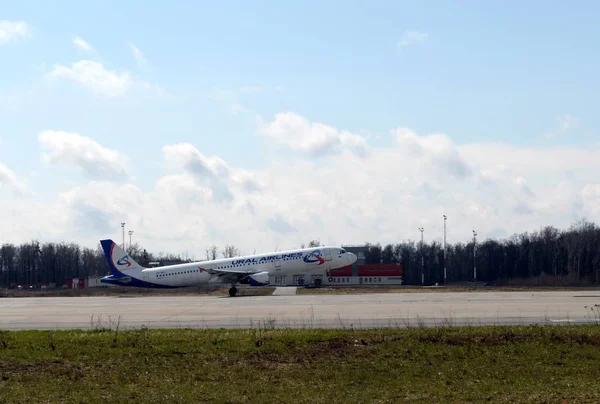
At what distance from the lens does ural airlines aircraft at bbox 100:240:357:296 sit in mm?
60844

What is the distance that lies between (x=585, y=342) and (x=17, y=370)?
15.2m

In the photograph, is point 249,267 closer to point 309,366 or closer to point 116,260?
point 116,260

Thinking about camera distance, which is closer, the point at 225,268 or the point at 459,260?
the point at 225,268

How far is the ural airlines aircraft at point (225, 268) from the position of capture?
6084 cm

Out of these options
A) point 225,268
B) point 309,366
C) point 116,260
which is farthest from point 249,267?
point 309,366

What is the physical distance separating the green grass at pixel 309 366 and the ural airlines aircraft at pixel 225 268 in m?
37.4

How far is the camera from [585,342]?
19688 millimetres

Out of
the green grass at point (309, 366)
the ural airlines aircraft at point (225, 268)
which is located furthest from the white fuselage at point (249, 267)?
the green grass at point (309, 366)

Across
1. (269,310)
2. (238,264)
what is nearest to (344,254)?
(238,264)

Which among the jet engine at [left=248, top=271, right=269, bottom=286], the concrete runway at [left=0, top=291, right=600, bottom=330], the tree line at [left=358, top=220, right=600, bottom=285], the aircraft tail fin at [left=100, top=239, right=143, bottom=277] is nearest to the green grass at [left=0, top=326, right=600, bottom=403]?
the concrete runway at [left=0, top=291, right=600, bottom=330]

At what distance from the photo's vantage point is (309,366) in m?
17.2

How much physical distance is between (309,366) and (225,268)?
45.1 m

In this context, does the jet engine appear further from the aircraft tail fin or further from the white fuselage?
the aircraft tail fin

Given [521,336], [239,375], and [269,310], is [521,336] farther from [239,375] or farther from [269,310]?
[269,310]
